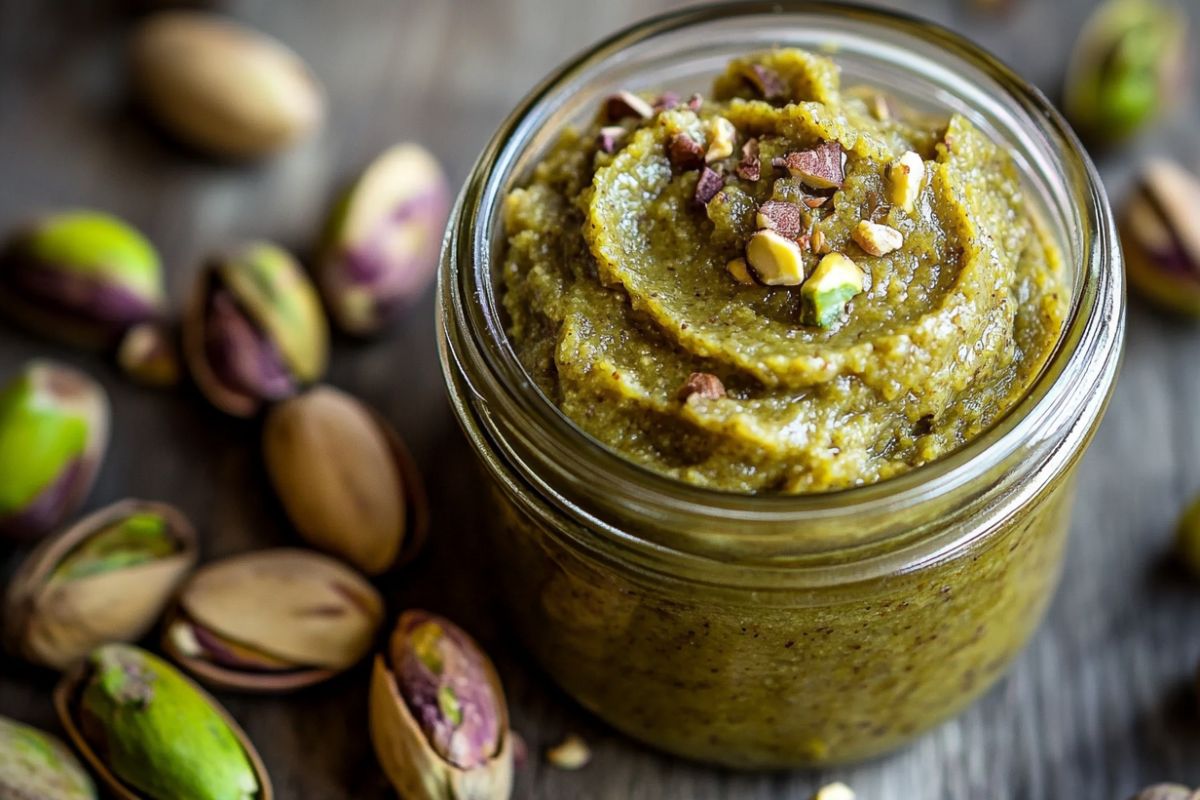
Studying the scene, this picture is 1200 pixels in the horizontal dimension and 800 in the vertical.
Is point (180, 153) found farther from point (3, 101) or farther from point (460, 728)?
point (460, 728)

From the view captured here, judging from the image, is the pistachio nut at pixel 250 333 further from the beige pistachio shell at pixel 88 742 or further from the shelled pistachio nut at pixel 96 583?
the beige pistachio shell at pixel 88 742

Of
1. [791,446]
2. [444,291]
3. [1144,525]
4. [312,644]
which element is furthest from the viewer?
[1144,525]

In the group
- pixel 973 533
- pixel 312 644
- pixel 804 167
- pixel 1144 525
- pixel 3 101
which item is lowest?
pixel 312 644

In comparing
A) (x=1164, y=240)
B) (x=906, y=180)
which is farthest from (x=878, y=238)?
(x=1164, y=240)

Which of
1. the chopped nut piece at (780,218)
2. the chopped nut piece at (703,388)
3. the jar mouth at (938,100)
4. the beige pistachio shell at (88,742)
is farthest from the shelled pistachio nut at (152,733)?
the chopped nut piece at (780,218)

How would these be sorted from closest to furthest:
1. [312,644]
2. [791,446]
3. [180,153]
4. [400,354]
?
[791,446]
[312,644]
[400,354]
[180,153]

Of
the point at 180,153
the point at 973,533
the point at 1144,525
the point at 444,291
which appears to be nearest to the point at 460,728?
the point at 444,291
